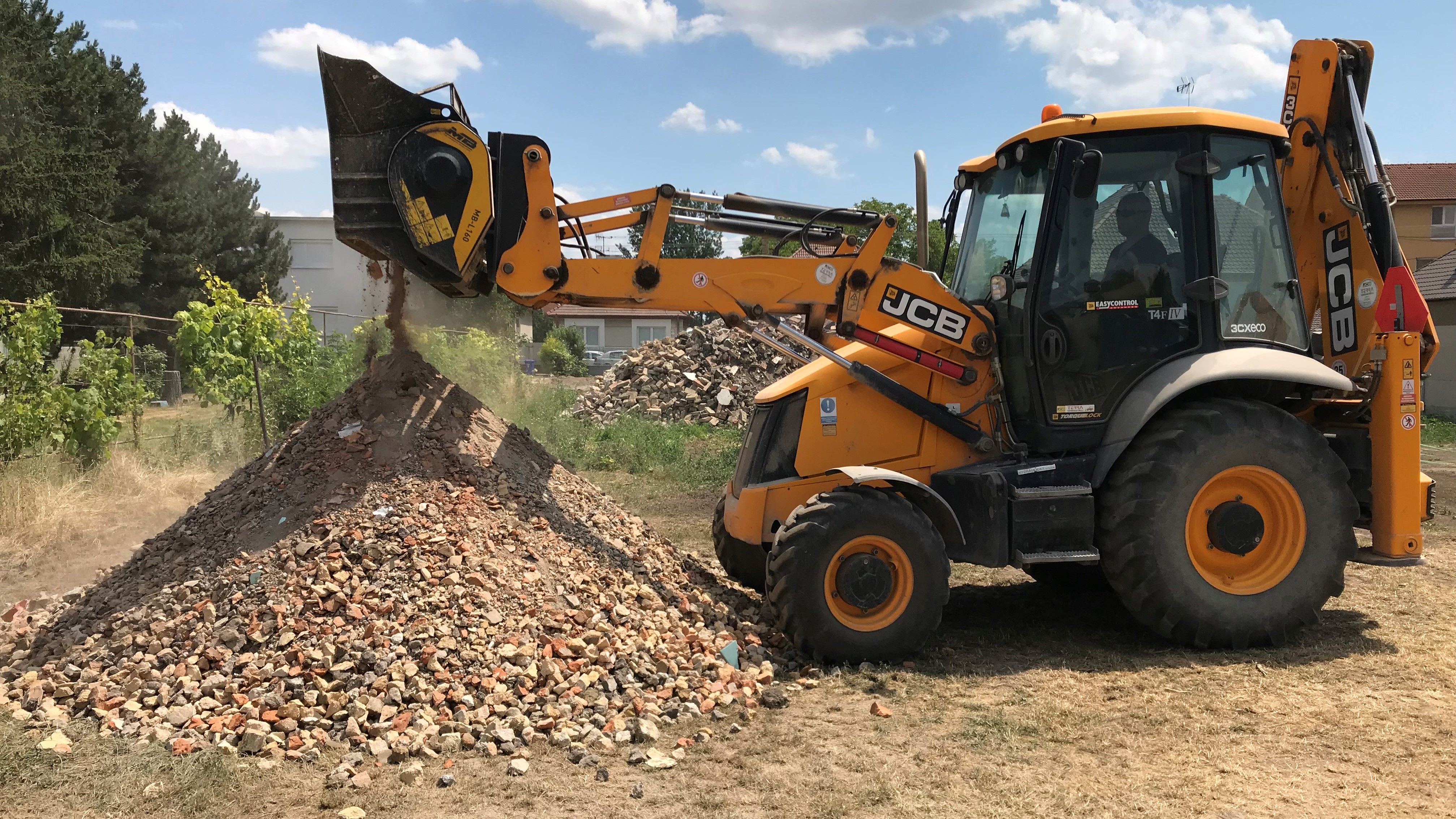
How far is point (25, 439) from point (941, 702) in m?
8.42

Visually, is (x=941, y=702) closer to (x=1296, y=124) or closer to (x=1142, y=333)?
(x=1142, y=333)

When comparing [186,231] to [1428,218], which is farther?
[1428,218]

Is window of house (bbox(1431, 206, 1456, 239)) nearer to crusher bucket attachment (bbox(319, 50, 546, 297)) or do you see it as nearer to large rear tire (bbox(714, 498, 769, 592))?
large rear tire (bbox(714, 498, 769, 592))

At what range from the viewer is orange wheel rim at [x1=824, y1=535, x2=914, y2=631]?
5223 mm

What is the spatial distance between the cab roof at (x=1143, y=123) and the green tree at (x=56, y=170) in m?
24.4

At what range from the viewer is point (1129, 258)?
18.2 feet

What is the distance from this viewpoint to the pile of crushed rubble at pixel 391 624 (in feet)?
14.3

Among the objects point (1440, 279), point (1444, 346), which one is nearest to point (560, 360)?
point (1444, 346)

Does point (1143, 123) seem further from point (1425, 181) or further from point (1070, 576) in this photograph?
point (1425, 181)

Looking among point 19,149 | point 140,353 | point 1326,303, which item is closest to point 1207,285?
point 1326,303

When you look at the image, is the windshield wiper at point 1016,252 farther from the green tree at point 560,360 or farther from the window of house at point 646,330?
the window of house at point 646,330

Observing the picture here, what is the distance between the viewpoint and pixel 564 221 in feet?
18.7

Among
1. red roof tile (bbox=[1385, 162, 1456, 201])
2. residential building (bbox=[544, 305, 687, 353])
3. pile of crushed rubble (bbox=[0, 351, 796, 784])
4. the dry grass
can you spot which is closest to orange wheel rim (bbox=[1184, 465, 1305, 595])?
pile of crushed rubble (bbox=[0, 351, 796, 784])

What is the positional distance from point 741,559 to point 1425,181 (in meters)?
41.1
